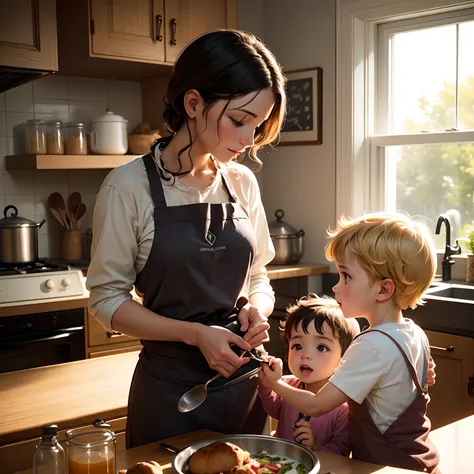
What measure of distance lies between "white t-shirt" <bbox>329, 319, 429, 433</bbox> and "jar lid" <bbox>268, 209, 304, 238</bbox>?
2452mm

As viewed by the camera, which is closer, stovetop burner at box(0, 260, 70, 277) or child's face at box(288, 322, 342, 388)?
child's face at box(288, 322, 342, 388)

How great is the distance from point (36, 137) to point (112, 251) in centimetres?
208

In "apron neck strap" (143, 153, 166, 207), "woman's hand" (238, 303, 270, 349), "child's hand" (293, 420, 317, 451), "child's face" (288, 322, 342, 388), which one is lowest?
"child's hand" (293, 420, 317, 451)

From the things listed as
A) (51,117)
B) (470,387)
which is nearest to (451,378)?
(470,387)

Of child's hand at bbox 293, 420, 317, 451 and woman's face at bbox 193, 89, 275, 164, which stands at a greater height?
woman's face at bbox 193, 89, 275, 164

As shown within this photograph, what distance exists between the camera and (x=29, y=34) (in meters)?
3.30

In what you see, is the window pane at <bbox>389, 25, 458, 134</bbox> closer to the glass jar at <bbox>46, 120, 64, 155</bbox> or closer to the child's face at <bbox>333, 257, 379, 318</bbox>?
the glass jar at <bbox>46, 120, 64, 155</bbox>

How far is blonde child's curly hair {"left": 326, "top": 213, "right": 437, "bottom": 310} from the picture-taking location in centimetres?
161

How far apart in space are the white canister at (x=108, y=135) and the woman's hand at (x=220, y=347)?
2.25m

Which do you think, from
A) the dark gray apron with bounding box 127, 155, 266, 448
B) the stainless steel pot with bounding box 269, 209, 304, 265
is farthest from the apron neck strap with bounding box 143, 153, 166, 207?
the stainless steel pot with bounding box 269, 209, 304, 265

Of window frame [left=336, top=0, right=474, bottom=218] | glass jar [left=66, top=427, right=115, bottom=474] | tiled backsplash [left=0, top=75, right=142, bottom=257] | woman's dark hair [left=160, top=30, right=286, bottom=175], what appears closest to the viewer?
glass jar [left=66, top=427, right=115, bottom=474]

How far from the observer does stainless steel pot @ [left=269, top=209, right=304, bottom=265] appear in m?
4.04

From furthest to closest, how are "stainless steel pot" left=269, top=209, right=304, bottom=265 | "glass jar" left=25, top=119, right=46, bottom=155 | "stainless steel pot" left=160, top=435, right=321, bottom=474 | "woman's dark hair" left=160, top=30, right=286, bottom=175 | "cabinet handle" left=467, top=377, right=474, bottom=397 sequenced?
"stainless steel pot" left=269, top=209, right=304, bottom=265, "glass jar" left=25, top=119, right=46, bottom=155, "cabinet handle" left=467, top=377, right=474, bottom=397, "woman's dark hair" left=160, top=30, right=286, bottom=175, "stainless steel pot" left=160, top=435, right=321, bottom=474

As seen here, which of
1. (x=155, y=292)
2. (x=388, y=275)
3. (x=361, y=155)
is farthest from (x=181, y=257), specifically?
(x=361, y=155)
